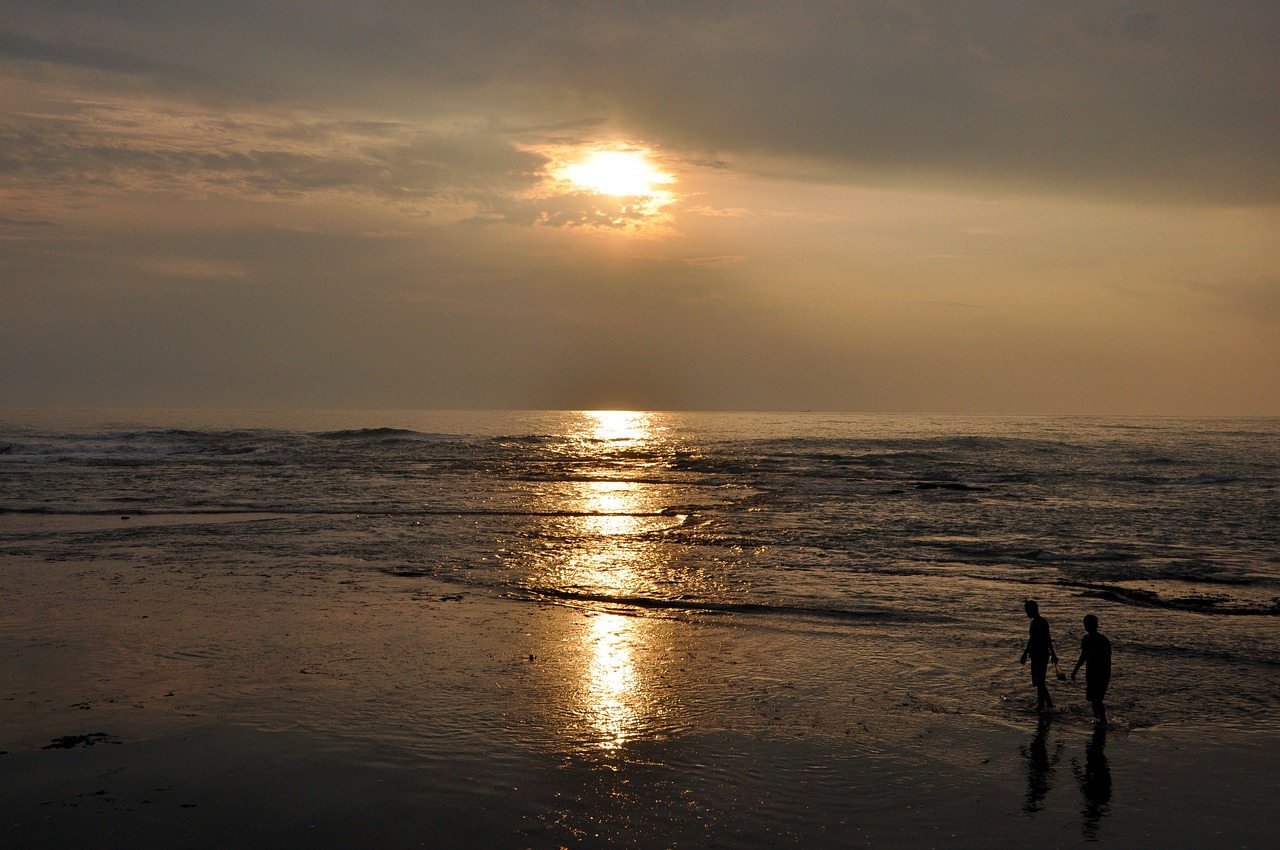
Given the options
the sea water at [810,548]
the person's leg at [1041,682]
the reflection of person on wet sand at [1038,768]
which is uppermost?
the person's leg at [1041,682]


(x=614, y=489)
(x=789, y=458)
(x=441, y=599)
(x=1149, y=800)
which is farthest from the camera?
(x=789, y=458)

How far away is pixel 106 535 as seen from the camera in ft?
85.8

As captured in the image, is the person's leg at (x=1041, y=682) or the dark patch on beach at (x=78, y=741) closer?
the dark patch on beach at (x=78, y=741)

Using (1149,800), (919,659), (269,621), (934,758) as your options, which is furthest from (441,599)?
(1149,800)

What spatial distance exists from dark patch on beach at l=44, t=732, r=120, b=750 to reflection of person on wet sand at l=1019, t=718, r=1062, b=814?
951cm

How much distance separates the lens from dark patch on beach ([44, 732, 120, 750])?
9774 mm

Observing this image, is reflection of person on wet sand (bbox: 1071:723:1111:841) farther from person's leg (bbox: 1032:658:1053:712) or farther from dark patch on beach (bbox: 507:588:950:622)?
dark patch on beach (bbox: 507:588:950:622)

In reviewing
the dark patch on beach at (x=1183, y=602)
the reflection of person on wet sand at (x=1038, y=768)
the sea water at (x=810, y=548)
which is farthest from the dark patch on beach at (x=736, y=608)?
the reflection of person on wet sand at (x=1038, y=768)

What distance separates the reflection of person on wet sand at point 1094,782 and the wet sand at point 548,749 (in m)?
0.03

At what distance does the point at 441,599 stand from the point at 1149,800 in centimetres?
1263

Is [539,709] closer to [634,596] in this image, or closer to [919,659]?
[919,659]

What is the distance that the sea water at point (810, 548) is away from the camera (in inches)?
561

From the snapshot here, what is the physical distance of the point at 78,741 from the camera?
9.94 metres

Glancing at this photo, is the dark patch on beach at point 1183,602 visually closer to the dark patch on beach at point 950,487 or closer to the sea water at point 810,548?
the sea water at point 810,548
